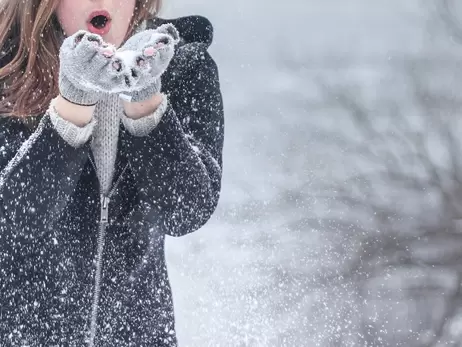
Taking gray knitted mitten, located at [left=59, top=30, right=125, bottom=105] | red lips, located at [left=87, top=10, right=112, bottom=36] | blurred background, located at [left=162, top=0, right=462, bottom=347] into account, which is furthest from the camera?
blurred background, located at [left=162, top=0, right=462, bottom=347]

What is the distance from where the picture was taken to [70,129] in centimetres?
93

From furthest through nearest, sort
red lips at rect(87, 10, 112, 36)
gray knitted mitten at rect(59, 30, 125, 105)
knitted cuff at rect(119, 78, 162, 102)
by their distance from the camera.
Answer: red lips at rect(87, 10, 112, 36)
knitted cuff at rect(119, 78, 162, 102)
gray knitted mitten at rect(59, 30, 125, 105)

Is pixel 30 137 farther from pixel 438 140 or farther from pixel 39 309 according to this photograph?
pixel 438 140

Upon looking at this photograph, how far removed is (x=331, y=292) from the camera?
554 centimetres

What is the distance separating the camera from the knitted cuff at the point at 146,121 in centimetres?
96

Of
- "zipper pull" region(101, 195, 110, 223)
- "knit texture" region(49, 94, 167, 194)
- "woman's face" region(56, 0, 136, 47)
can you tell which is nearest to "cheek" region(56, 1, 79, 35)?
"woman's face" region(56, 0, 136, 47)

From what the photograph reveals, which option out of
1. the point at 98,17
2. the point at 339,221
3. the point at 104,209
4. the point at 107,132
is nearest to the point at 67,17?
the point at 98,17

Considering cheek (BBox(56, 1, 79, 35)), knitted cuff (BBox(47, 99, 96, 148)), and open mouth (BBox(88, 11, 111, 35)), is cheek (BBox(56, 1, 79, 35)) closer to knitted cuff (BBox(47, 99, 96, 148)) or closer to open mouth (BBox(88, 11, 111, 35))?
open mouth (BBox(88, 11, 111, 35))

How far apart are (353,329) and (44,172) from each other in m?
4.61

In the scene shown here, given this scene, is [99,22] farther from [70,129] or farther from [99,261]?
[99,261]

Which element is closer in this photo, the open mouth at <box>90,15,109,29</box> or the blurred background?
the open mouth at <box>90,15,109,29</box>

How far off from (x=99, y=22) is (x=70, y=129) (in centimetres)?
19

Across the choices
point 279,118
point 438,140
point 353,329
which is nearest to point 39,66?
point 353,329

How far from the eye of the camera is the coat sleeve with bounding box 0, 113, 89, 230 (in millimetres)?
937
